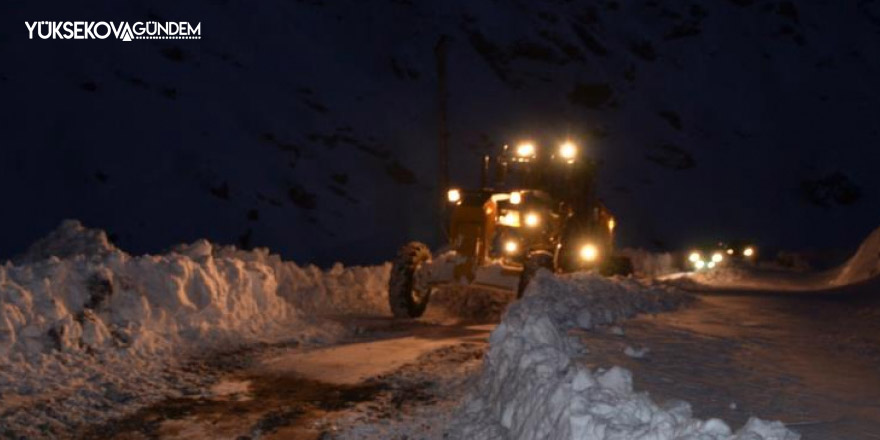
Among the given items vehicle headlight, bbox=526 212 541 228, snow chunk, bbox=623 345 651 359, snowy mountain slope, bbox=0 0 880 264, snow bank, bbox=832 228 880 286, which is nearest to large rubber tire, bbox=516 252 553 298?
vehicle headlight, bbox=526 212 541 228

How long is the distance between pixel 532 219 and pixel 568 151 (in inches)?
63.3

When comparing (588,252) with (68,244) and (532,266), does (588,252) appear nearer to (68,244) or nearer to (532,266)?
(532,266)

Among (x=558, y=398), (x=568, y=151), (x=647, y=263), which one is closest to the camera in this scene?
(x=558, y=398)

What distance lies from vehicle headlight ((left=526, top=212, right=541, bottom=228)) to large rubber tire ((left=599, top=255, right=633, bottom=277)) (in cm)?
412

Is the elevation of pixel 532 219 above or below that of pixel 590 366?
above

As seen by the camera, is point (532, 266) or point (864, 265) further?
point (864, 265)

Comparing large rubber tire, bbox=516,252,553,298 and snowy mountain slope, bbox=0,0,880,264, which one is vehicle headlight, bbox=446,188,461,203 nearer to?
large rubber tire, bbox=516,252,553,298

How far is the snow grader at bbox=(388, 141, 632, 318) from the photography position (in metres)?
14.5

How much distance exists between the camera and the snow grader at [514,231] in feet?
47.7

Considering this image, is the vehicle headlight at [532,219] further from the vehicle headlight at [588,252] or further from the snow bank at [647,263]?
the snow bank at [647,263]

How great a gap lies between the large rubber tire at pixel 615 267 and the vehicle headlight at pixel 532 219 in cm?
412

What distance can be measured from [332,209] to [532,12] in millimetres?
28278

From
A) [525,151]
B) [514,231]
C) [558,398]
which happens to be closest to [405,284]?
[514,231]

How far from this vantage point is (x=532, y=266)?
13867 millimetres
